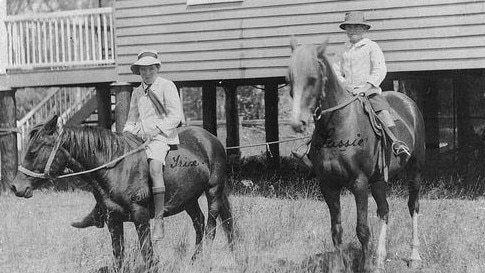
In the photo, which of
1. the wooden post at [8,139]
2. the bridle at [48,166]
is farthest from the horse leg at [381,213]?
the wooden post at [8,139]

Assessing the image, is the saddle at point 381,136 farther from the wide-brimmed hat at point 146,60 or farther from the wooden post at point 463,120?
the wooden post at point 463,120

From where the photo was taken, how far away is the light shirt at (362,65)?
25.5ft

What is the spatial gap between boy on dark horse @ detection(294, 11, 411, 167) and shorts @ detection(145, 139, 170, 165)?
1370mm

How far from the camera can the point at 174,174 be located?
7473 millimetres

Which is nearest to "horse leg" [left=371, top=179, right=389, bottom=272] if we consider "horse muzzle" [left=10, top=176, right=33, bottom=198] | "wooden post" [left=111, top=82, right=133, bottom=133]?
"horse muzzle" [left=10, top=176, right=33, bottom=198]

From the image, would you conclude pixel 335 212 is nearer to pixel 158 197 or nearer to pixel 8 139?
pixel 158 197

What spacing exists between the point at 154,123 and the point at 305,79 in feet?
6.22

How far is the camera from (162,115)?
7492mm

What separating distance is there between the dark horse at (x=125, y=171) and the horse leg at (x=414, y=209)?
2050 mm

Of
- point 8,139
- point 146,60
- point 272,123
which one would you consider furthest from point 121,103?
point 146,60

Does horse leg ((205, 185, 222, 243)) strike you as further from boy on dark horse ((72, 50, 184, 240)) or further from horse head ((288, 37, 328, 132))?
horse head ((288, 37, 328, 132))

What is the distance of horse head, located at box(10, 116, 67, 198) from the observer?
6.57 metres

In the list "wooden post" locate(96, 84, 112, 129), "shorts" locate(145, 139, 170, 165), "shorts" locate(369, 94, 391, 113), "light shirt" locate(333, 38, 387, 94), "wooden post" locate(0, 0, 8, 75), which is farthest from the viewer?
"wooden post" locate(96, 84, 112, 129)

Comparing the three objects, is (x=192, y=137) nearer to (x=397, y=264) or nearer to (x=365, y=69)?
(x=365, y=69)
